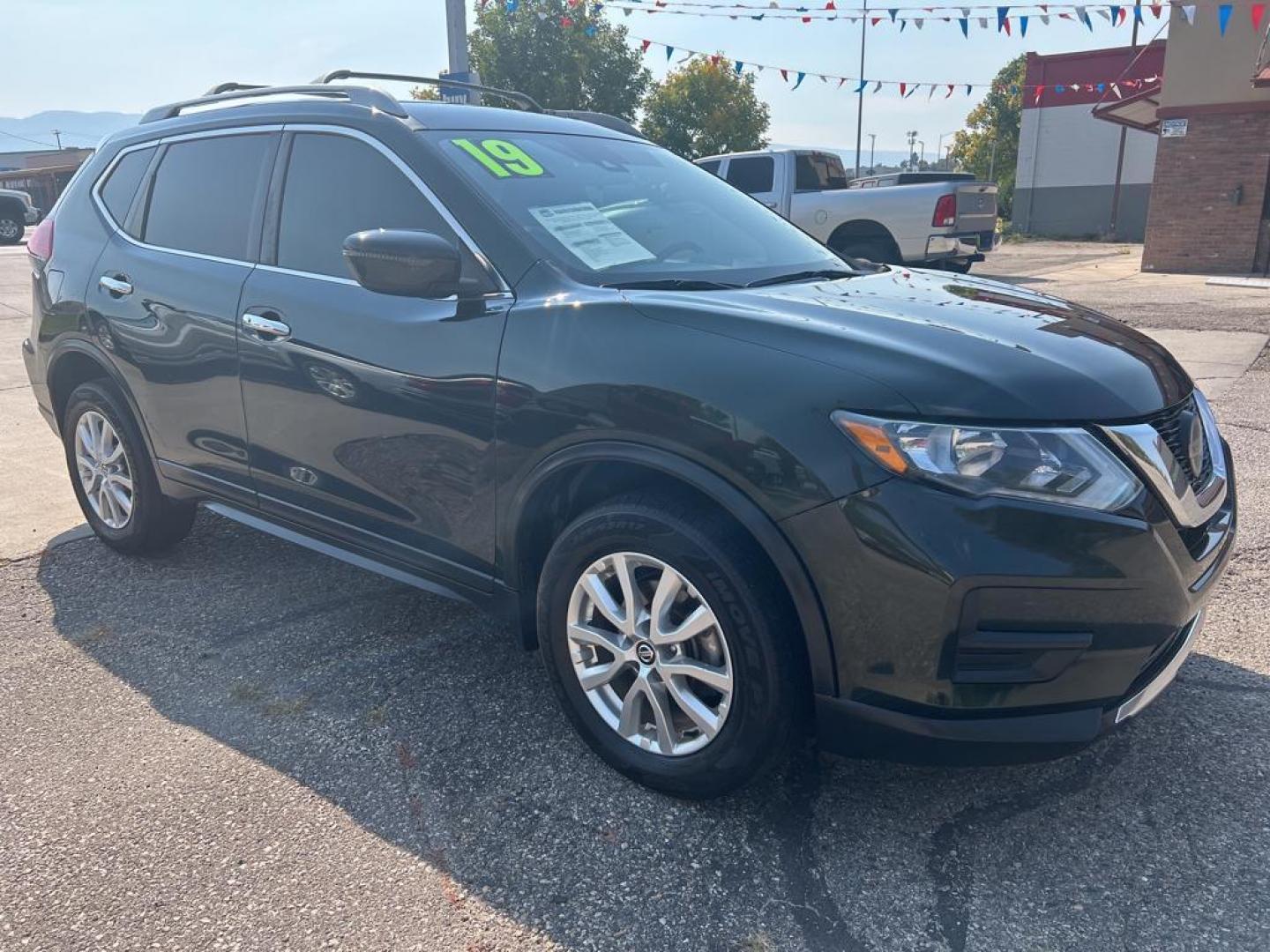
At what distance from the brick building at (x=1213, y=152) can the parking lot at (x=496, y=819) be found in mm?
16943

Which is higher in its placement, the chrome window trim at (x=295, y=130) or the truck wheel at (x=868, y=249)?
the chrome window trim at (x=295, y=130)

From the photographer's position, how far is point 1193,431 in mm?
2508

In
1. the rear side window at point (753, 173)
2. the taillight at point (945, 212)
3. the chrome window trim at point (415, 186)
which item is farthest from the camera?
the rear side window at point (753, 173)

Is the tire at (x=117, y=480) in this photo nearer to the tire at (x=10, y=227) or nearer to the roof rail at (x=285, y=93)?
the roof rail at (x=285, y=93)

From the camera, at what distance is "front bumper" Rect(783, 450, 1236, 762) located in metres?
2.05

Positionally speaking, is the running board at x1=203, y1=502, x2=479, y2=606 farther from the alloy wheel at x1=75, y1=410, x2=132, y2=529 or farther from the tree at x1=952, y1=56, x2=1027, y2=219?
the tree at x1=952, y1=56, x2=1027, y2=219

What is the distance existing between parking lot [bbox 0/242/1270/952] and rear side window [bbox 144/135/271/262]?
144 centimetres

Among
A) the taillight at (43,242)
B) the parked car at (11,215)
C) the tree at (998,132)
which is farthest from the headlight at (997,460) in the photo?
the tree at (998,132)

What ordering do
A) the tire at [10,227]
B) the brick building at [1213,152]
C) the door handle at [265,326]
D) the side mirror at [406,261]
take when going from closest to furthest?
the side mirror at [406,261] < the door handle at [265,326] < the brick building at [1213,152] < the tire at [10,227]

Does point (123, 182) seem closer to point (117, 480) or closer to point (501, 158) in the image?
point (117, 480)

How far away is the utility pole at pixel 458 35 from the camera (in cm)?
887

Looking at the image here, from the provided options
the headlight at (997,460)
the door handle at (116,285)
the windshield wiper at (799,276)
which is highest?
the windshield wiper at (799,276)

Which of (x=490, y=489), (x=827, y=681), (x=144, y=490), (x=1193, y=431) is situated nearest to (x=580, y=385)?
(x=490, y=489)

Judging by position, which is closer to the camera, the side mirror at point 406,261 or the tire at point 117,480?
the side mirror at point 406,261
